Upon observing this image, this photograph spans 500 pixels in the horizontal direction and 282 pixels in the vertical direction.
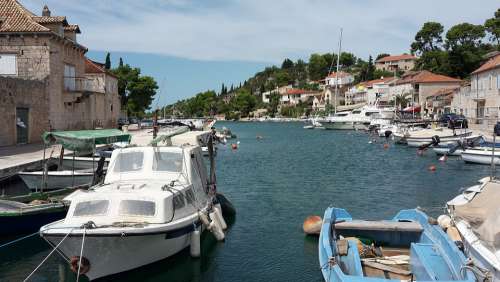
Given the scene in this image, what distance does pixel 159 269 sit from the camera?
1370 cm

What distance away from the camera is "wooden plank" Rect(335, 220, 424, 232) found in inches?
571

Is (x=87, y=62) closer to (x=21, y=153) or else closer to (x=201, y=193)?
(x=21, y=153)

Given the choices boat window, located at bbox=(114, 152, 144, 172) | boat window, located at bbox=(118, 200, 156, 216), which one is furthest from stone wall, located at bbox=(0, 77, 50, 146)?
boat window, located at bbox=(118, 200, 156, 216)

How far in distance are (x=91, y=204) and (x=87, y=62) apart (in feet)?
156

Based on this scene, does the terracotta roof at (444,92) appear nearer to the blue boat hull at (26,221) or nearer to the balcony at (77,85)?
the balcony at (77,85)

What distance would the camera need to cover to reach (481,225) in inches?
477

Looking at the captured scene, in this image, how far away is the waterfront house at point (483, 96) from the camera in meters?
62.8

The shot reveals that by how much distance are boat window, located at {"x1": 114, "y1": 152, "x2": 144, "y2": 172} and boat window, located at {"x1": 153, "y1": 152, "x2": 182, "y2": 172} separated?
0.49 meters

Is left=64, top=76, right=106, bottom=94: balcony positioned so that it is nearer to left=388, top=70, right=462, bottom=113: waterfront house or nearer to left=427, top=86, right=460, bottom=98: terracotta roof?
left=427, top=86, right=460, bottom=98: terracotta roof

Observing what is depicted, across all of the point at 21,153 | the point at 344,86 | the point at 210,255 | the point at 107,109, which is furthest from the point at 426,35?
the point at 210,255

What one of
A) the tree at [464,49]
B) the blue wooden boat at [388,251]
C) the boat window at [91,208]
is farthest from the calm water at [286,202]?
the tree at [464,49]

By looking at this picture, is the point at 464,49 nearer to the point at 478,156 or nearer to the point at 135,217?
the point at 478,156

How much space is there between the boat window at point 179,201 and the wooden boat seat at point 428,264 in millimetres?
6309

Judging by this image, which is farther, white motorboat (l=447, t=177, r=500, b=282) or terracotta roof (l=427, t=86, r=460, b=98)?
terracotta roof (l=427, t=86, r=460, b=98)
